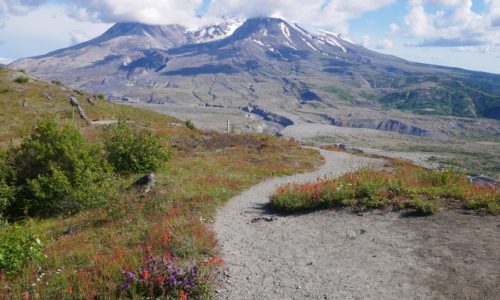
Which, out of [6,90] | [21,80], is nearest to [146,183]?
[6,90]

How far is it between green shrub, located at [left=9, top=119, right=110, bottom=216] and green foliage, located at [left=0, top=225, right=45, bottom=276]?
5.90 metres

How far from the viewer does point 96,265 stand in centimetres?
991

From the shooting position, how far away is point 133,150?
22000 millimetres

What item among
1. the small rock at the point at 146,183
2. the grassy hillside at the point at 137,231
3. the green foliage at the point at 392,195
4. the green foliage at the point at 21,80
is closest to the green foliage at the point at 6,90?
the green foliage at the point at 21,80

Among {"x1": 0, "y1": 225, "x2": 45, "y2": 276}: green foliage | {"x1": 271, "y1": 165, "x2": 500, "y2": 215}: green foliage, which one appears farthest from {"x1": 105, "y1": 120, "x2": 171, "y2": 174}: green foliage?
{"x1": 0, "y1": 225, "x2": 45, "y2": 276}: green foliage

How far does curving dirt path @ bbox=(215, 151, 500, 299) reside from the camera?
8703mm

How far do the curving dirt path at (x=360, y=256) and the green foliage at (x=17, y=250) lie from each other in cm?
536

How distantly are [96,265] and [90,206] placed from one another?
797 centimetres

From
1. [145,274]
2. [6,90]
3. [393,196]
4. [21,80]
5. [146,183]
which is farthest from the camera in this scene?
[21,80]

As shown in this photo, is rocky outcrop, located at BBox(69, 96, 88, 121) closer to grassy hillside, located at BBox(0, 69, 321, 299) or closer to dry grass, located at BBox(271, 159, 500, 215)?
grassy hillside, located at BBox(0, 69, 321, 299)

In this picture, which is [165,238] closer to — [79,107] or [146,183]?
[146,183]

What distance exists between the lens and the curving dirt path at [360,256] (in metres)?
8.70

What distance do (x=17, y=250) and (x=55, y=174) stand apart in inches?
272

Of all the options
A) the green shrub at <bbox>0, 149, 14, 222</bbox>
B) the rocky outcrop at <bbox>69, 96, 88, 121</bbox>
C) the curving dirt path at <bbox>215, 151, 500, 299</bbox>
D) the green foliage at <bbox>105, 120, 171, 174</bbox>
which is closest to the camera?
the curving dirt path at <bbox>215, 151, 500, 299</bbox>
